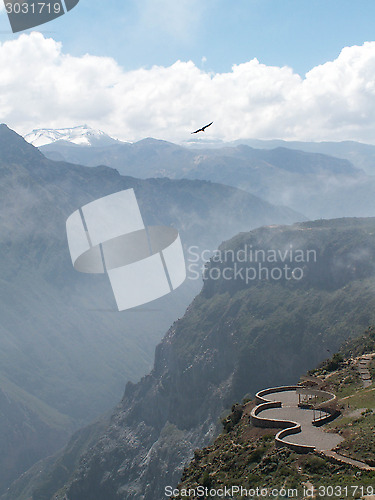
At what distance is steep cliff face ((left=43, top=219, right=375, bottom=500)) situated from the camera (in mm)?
156125

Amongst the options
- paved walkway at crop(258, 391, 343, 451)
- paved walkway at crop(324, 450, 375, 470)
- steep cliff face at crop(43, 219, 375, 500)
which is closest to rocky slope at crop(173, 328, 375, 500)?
paved walkway at crop(324, 450, 375, 470)

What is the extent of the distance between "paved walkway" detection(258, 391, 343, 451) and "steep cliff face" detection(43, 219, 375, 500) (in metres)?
98.8

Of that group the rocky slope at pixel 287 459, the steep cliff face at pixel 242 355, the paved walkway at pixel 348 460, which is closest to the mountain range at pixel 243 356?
the steep cliff face at pixel 242 355

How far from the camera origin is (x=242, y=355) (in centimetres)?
16812

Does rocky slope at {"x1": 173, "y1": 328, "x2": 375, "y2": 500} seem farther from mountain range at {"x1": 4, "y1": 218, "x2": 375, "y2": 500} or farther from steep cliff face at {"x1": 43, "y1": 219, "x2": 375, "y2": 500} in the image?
steep cliff face at {"x1": 43, "y1": 219, "x2": 375, "y2": 500}

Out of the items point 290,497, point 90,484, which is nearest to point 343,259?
point 90,484

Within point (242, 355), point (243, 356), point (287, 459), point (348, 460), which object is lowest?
point (243, 356)

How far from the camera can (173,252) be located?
169 feet

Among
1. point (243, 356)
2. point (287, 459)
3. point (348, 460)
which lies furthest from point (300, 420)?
point (243, 356)

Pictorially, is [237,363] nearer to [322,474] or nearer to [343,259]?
[343,259]

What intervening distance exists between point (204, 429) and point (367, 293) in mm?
65639

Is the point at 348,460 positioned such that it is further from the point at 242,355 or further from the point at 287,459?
the point at 242,355

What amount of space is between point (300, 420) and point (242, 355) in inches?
5130

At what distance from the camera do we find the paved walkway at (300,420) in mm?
34506
